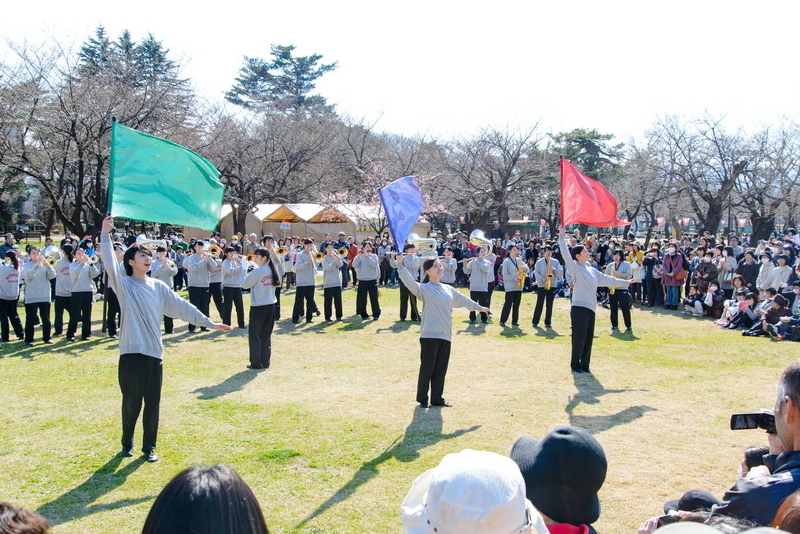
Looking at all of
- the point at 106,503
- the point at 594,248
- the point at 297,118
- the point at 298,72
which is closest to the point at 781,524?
the point at 106,503

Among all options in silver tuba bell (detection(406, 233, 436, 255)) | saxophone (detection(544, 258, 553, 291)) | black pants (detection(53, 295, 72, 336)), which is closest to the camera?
black pants (detection(53, 295, 72, 336))

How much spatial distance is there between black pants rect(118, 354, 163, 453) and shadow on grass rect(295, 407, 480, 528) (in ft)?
6.84

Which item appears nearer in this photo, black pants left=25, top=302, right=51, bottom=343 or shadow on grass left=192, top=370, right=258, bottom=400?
shadow on grass left=192, top=370, right=258, bottom=400

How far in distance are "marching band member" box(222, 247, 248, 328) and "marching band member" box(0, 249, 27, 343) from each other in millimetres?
3971

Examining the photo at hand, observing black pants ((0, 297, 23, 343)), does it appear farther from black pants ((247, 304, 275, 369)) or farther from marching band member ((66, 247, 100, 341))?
black pants ((247, 304, 275, 369))

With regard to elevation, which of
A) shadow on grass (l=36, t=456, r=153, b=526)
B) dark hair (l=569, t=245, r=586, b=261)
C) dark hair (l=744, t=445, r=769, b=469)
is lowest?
shadow on grass (l=36, t=456, r=153, b=526)

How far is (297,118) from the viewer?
40.0 meters

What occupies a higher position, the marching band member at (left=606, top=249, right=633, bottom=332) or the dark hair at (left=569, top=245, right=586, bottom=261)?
the dark hair at (left=569, top=245, right=586, bottom=261)

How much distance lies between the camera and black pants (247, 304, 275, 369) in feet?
33.2

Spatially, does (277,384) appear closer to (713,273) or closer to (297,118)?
(713,273)

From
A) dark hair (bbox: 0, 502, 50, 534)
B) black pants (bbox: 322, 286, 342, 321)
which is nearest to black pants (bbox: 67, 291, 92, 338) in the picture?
black pants (bbox: 322, 286, 342, 321)

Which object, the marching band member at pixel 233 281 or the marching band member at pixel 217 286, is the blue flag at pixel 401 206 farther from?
the marching band member at pixel 217 286

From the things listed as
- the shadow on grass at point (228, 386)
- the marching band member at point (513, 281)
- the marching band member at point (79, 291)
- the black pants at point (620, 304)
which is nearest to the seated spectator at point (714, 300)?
the black pants at point (620, 304)

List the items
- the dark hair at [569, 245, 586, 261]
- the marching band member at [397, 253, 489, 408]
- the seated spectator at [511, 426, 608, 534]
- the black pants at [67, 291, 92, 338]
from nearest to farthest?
1. the seated spectator at [511, 426, 608, 534]
2. the marching band member at [397, 253, 489, 408]
3. the dark hair at [569, 245, 586, 261]
4. the black pants at [67, 291, 92, 338]
